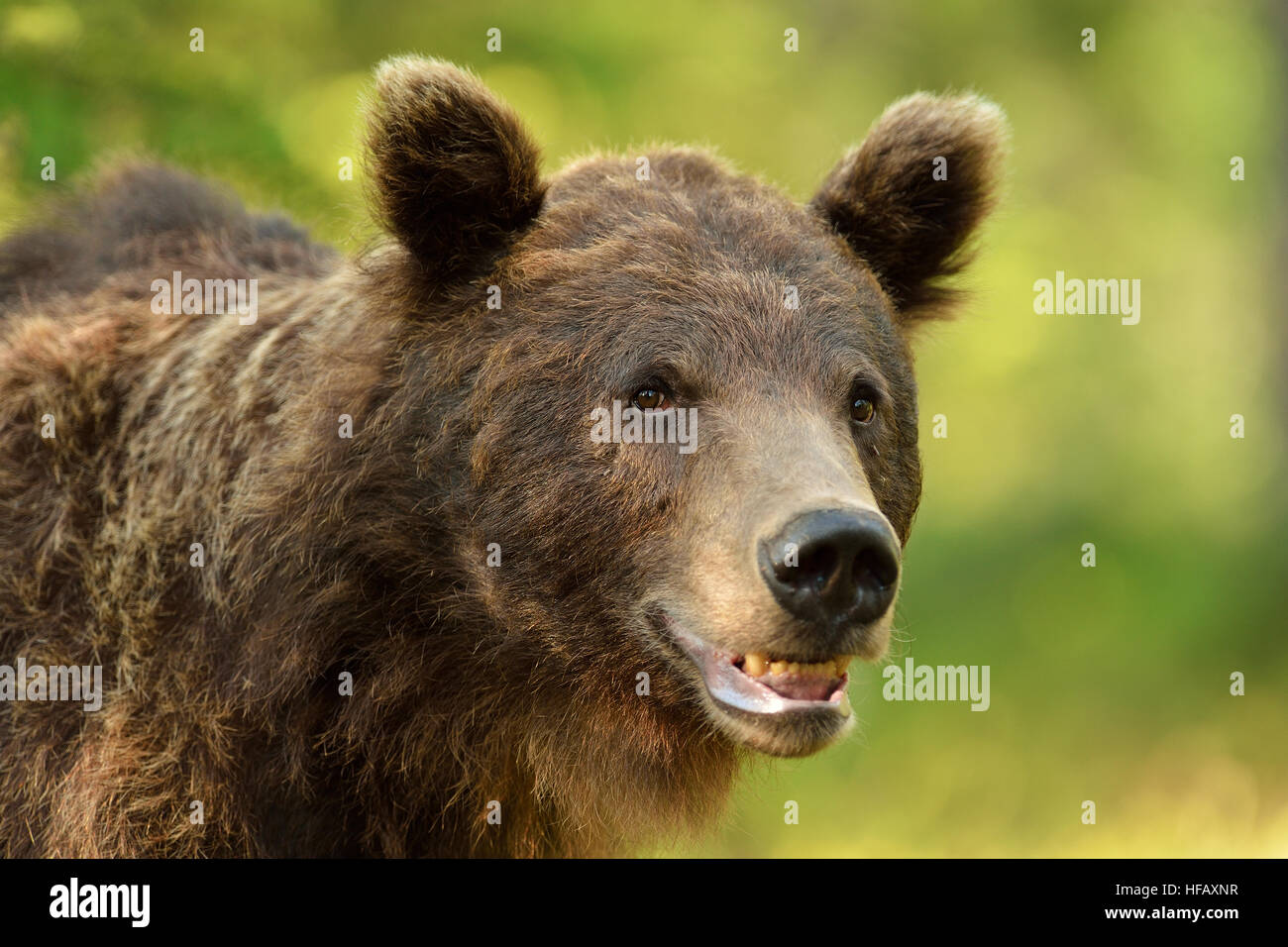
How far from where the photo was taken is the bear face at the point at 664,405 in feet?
14.3

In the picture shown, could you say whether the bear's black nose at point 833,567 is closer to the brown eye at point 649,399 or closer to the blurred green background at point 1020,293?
the brown eye at point 649,399

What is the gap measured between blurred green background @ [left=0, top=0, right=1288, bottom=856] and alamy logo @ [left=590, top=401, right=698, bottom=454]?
125 centimetres

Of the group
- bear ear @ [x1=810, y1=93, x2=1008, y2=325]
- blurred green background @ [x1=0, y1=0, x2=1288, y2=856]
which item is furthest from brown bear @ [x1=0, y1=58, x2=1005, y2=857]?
blurred green background @ [x1=0, y1=0, x2=1288, y2=856]

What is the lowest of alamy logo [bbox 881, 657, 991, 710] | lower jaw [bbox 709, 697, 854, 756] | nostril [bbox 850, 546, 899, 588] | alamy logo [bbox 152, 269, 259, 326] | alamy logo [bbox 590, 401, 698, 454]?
alamy logo [bbox 881, 657, 991, 710]

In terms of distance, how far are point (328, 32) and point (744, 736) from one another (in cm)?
826

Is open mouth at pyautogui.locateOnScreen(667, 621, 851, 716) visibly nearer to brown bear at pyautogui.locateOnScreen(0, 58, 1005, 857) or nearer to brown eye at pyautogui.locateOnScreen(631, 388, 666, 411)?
brown bear at pyautogui.locateOnScreen(0, 58, 1005, 857)

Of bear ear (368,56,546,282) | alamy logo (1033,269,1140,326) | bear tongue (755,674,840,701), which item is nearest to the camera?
bear tongue (755,674,840,701)

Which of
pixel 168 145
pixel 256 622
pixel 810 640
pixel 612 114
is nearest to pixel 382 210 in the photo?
pixel 256 622

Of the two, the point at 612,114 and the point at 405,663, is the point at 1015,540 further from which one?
the point at 405,663

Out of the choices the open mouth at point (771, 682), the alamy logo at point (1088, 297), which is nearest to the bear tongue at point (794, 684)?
the open mouth at point (771, 682)

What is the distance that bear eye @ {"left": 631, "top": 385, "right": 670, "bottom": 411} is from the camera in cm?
473

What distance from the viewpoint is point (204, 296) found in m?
5.78

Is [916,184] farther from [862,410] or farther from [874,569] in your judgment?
[874,569]

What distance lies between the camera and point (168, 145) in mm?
8844
